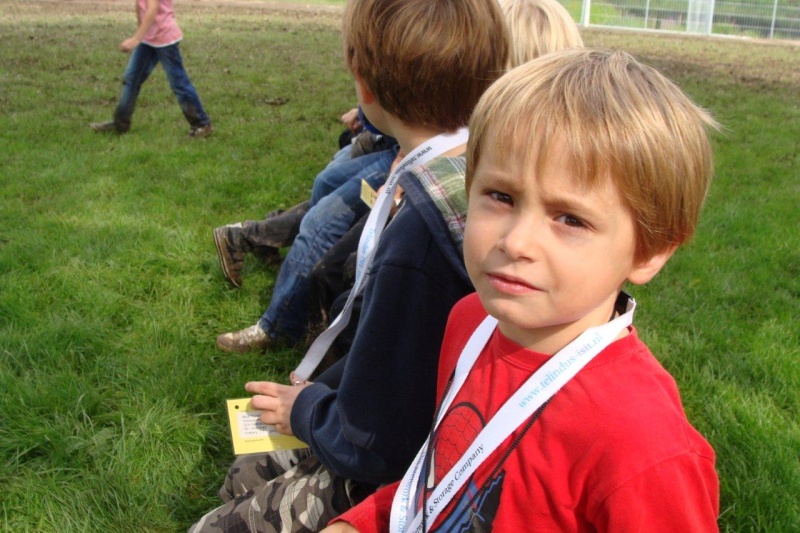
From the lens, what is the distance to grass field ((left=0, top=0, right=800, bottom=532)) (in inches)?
109

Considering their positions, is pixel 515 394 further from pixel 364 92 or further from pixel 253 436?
pixel 364 92

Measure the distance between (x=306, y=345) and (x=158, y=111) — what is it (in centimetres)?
479

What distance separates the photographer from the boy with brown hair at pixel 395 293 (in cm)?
191

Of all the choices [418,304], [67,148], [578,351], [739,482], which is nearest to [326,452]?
[418,304]

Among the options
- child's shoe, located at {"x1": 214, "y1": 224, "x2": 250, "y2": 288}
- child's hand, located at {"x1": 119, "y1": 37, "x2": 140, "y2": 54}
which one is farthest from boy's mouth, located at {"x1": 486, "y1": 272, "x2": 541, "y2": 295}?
child's hand, located at {"x1": 119, "y1": 37, "x2": 140, "y2": 54}

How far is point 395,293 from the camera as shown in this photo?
1896 mm

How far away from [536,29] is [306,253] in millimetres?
1332

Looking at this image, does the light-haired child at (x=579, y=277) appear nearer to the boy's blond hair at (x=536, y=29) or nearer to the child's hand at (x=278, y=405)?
the child's hand at (x=278, y=405)

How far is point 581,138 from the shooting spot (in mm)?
1358

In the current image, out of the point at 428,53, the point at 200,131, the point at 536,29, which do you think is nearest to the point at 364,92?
the point at 428,53

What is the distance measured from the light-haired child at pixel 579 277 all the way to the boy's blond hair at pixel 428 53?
28.4 inches

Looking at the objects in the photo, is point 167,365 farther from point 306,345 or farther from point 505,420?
point 505,420

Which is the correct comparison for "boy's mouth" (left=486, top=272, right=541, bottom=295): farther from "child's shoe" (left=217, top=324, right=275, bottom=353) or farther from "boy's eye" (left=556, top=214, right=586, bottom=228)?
"child's shoe" (left=217, top=324, right=275, bottom=353)

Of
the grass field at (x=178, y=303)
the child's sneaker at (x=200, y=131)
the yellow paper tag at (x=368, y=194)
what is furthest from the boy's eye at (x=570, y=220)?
the child's sneaker at (x=200, y=131)
